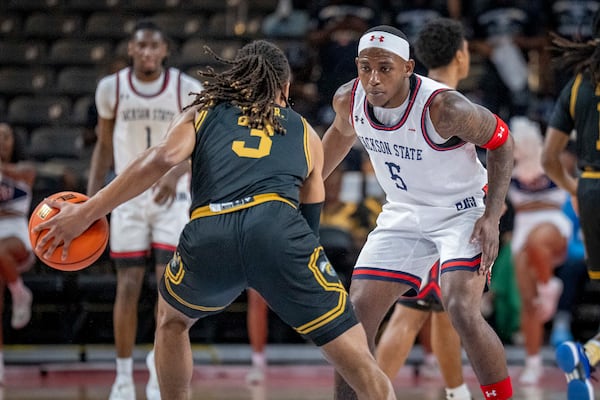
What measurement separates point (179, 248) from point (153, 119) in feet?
8.77

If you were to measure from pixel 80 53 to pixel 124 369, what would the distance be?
5.94 m

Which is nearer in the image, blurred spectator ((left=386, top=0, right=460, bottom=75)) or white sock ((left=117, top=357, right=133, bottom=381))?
white sock ((left=117, top=357, right=133, bottom=381))

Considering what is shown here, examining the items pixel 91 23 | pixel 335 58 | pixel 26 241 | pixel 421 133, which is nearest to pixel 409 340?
pixel 421 133

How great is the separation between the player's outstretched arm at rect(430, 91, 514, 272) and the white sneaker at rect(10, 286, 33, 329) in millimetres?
4584

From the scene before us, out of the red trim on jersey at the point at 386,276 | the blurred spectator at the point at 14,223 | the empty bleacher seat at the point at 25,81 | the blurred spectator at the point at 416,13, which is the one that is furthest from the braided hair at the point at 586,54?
the empty bleacher seat at the point at 25,81

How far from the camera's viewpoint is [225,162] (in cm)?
404

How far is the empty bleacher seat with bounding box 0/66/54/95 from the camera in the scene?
35.7 feet

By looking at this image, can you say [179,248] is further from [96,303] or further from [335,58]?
[335,58]

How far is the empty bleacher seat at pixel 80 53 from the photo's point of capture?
11.1 meters

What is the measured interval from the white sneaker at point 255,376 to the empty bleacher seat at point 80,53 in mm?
4794

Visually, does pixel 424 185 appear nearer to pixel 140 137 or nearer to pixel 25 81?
pixel 140 137

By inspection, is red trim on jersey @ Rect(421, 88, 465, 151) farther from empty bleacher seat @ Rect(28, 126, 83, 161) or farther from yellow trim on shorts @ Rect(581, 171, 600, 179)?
empty bleacher seat @ Rect(28, 126, 83, 161)

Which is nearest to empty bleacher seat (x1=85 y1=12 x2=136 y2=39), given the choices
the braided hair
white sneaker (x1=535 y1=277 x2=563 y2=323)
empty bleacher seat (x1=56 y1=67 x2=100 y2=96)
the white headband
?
empty bleacher seat (x1=56 y1=67 x2=100 y2=96)

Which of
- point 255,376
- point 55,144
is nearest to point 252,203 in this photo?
point 255,376
